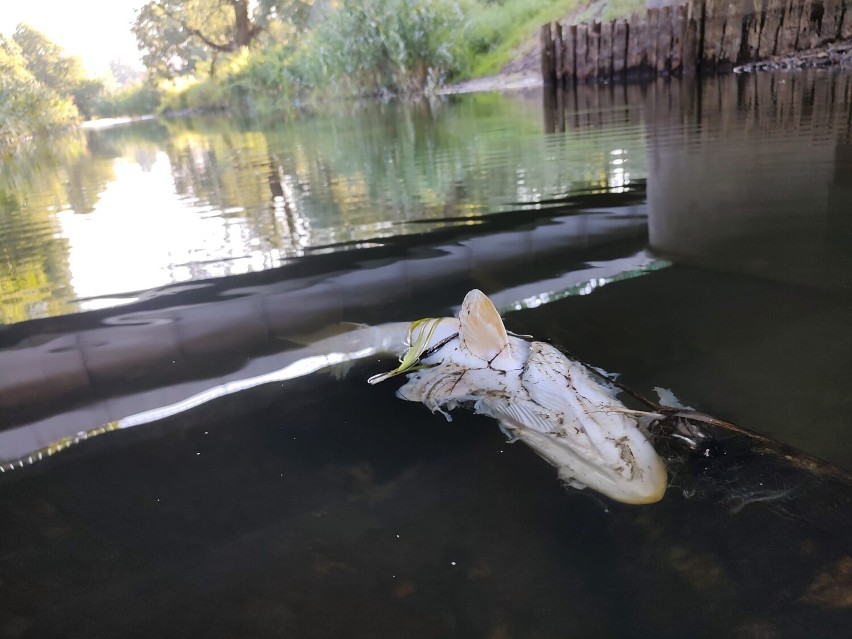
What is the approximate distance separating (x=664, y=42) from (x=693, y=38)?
0.40m

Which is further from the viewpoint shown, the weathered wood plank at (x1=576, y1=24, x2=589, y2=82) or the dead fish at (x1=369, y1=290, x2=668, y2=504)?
the weathered wood plank at (x1=576, y1=24, x2=589, y2=82)

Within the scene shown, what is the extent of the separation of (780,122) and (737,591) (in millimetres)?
3845

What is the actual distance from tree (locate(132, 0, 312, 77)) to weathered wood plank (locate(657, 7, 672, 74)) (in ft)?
68.8

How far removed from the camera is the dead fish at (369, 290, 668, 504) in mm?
911

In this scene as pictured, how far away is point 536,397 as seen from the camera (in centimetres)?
111

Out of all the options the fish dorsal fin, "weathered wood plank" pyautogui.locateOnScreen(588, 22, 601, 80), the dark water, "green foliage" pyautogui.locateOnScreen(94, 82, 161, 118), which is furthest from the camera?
"green foliage" pyautogui.locateOnScreen(94, 82, 161, 118)

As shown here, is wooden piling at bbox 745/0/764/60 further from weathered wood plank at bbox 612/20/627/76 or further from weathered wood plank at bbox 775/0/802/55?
weathered wood plank at bbox 612/20/627/76

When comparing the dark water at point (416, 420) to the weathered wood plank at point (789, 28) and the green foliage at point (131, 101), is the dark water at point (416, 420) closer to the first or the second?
the weathered wood plank at point (789, 28)

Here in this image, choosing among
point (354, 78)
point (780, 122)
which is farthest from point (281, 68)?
point (780, 122)

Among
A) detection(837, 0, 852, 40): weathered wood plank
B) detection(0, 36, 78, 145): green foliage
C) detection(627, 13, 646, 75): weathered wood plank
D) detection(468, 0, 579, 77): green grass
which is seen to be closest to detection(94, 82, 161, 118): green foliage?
detection(0, 36, 78, 145): green foliage

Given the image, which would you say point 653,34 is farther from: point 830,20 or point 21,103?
point 21,103

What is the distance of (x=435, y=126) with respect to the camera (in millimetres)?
6262

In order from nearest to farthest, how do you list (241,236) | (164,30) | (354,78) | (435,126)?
(241,236) → (435,126) → (354,78) → (164,30)

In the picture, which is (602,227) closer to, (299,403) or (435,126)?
(299,403)
